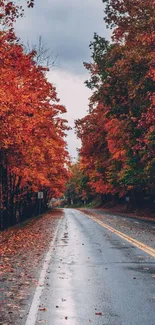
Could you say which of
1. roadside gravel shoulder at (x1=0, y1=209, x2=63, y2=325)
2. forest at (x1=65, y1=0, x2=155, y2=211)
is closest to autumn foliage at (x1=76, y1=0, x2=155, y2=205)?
forest at (x1=65, y1=0, x2=155, y2=211)

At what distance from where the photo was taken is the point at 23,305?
27.7ft

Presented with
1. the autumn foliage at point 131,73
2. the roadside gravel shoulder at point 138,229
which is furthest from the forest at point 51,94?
the roadside gravel shoulder at point 138,229

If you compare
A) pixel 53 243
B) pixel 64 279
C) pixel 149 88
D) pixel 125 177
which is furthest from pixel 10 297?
pixel 125 177

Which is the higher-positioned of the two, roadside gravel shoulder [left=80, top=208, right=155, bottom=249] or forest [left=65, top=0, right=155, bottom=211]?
forest [left=65, top=0, right=155, bottom=211]

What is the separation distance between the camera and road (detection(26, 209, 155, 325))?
7.56m

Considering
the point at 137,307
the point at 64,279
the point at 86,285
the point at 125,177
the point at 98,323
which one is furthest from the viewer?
the point at 125,177

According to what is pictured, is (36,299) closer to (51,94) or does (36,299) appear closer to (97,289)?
(97,289)

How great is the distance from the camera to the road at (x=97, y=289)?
7562 mm

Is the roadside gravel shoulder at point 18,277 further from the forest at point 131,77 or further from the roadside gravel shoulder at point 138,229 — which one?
the forest at point 131,77

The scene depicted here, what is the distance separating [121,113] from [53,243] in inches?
618

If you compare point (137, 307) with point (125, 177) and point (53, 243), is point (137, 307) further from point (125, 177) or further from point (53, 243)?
point (125, 177)

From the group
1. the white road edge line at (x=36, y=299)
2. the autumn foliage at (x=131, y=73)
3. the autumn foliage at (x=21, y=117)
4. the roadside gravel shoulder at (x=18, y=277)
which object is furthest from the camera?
the autumn foliage at (x=131, y=73)

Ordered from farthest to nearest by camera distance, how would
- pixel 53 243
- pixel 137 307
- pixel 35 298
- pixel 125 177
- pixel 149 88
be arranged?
pixel 125 177
pixel 149 88
pixel 53 243
pixel 35 298
pixel 137 307

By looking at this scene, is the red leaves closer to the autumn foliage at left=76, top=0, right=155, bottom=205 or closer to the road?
the autumn foliage at left=76, top=0, right=155, bottom=205
